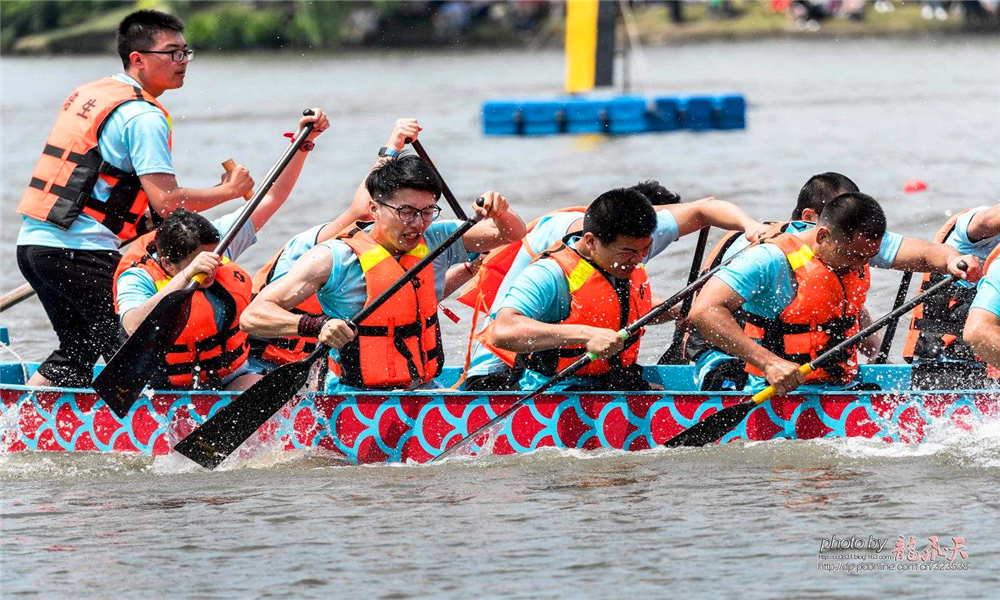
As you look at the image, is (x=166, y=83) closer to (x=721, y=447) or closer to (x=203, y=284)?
(x=203, y=284)

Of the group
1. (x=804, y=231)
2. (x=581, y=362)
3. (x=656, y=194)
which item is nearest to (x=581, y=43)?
(x=656, y=194)

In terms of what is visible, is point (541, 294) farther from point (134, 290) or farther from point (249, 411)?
point (134, 290)

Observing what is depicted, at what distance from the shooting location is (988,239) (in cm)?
668

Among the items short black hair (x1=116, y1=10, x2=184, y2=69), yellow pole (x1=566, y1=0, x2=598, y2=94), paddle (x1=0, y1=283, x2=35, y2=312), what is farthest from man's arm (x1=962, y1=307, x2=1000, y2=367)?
yellow pole (x1=566, y1=0, x2=598, y2=94)

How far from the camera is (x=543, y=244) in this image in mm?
6852

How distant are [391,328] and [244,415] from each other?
0.69 metres

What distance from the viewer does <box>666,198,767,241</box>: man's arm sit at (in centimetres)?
652

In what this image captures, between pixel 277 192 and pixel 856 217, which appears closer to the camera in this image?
pixel 856 217

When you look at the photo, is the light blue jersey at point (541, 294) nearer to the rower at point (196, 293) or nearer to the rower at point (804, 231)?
the rower at point (804, 231)

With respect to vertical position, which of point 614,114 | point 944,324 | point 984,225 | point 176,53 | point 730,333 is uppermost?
point 176,53

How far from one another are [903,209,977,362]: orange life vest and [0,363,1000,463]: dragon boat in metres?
0.57

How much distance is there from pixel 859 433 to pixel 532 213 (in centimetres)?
963

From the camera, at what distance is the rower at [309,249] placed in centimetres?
672

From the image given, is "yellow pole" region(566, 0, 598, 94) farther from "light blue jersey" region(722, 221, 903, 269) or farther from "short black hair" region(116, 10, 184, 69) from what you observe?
"light blue jersey" region(722, 221, 903, 269)
